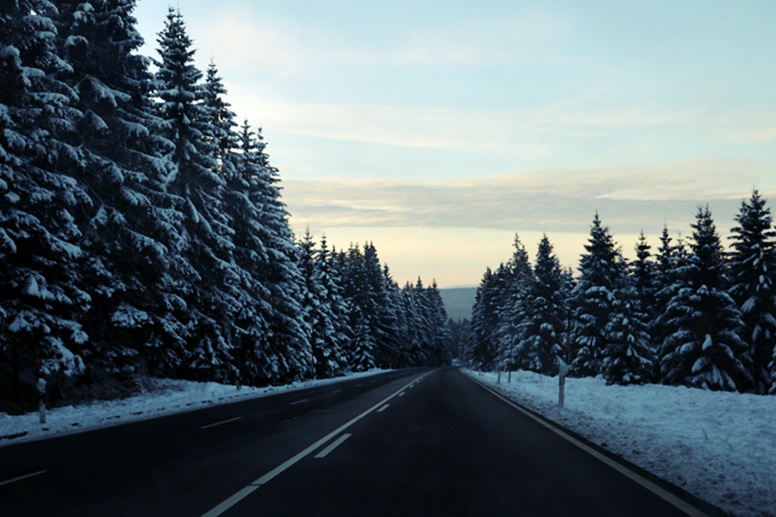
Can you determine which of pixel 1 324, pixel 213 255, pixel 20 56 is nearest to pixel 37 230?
pixel 1 324

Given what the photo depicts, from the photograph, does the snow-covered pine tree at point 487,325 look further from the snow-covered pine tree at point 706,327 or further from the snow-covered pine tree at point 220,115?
the snow-covered pine tree at point 220,115

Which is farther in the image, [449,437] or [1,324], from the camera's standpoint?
[1,324]

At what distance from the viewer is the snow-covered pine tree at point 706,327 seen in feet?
113

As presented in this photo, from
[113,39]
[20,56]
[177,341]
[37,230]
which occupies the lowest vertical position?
[177,341]

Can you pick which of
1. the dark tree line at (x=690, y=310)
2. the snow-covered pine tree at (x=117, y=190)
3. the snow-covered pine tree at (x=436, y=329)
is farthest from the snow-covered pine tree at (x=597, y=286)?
the snow-covered pine tree at (x=436, y=329)

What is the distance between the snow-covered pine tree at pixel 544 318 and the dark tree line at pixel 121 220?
3155 cm

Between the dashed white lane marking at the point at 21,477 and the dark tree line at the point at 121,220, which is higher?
the dark tree line at the point at 121,220

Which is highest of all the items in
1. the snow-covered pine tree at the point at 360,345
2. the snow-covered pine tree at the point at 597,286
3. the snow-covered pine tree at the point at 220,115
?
the snow-covered pine tree at the point at 220,115

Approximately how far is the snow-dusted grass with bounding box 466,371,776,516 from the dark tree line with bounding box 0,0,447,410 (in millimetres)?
13799

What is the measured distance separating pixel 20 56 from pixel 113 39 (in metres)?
→ 4.24

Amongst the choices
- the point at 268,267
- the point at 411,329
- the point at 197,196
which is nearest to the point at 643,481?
the point at 197,196

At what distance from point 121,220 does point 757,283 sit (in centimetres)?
3555

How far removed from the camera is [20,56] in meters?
17.0

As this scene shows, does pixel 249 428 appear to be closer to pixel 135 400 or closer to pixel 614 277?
pixel 135 400
